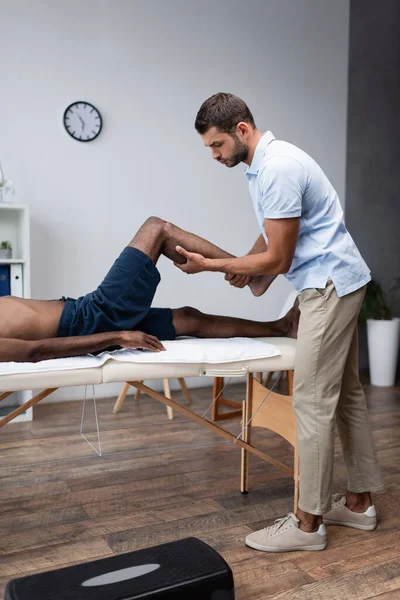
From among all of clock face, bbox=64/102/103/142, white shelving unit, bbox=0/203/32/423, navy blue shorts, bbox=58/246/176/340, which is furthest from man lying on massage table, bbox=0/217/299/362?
clock face, bbox=64/102/103/142

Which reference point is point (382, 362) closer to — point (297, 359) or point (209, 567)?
point (297, 359)

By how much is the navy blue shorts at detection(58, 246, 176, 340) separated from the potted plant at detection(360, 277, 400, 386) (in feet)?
7.94

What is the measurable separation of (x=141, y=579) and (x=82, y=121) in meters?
2.85

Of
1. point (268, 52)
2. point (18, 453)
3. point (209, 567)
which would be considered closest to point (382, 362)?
point (268, 52)

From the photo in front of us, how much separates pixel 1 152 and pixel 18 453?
5.49ft

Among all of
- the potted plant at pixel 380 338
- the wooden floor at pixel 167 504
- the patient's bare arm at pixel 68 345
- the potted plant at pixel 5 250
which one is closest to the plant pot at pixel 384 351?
the potted plant at pixel 380 338

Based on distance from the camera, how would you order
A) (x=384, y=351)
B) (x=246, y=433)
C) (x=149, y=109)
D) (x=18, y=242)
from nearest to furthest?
(x=246, y=433)
(x=18, y=242)
(x=149, y=109)
(x=384, y=351)

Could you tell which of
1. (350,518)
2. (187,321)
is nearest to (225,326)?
(187,321)

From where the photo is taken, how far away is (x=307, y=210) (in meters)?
1.83

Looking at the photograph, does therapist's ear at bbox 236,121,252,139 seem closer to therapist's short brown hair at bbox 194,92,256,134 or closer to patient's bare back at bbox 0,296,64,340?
therapist's short brown hair at bbox 194,92,256,134

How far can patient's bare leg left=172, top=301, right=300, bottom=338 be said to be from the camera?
2.36m

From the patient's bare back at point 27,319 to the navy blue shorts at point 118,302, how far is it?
0.12 ft

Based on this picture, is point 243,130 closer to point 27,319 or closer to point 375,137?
point 27,319

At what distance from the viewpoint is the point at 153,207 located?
3869mm
